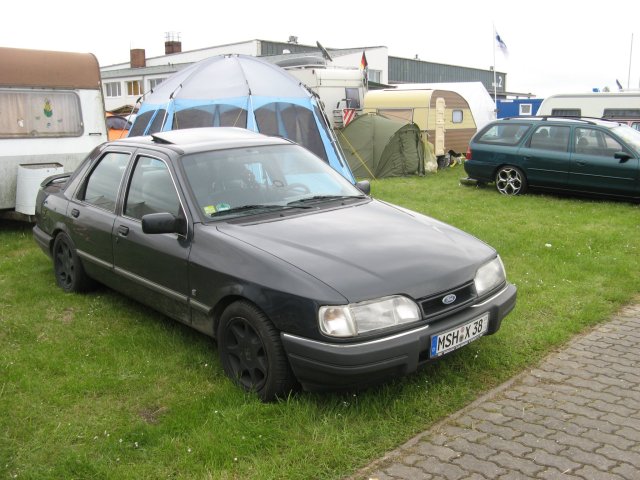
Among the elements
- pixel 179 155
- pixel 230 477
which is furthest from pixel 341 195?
pixel 230 477

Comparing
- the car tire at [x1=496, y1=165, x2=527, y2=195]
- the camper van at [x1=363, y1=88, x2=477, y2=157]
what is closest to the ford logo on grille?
the car tire at [x1=496, y1=165, x2=527, y2=195]

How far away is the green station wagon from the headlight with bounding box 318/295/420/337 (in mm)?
8807

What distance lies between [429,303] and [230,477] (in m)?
1.42

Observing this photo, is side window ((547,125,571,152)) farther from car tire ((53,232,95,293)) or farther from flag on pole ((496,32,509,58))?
flag on pole ((496,32,509,58))

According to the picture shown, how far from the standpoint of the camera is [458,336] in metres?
3.73

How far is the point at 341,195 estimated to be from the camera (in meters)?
4.91

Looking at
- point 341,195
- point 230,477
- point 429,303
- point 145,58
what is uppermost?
point 145,58

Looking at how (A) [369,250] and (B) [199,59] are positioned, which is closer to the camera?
(A) [369,250]

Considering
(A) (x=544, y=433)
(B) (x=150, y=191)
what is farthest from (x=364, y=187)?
(A) (x=544, y=433)

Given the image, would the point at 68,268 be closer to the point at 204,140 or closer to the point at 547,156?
the point at 204,140

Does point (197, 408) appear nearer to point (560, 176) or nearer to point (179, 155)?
point (179, 155)

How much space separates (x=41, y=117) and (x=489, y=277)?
25.0ft

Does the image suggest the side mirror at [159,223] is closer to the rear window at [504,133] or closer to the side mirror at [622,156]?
the side mirror at [622,156]

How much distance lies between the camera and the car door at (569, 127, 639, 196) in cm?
1084
